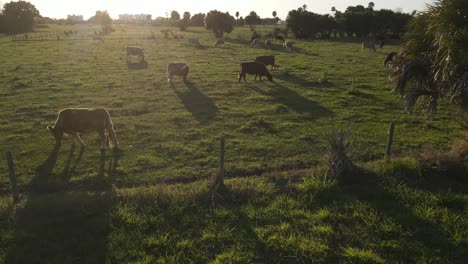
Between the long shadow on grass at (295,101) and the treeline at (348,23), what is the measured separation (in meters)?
44.3

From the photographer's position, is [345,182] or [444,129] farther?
[444,129]

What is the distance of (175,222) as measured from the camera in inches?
288

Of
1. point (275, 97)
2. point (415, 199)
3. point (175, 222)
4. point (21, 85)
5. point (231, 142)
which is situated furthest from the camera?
point (21, 85)

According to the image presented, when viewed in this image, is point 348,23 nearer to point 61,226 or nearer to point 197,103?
point 197,103

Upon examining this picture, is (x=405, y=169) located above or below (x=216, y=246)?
above

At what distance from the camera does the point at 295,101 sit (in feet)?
58.2

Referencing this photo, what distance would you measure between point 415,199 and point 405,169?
142 centimetres

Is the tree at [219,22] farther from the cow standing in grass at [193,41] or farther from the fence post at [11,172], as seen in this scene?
the fence post at [11,172]

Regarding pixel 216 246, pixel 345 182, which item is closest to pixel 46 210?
pixel 216 246

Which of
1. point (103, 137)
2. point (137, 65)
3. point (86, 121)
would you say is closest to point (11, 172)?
point (86, 121)

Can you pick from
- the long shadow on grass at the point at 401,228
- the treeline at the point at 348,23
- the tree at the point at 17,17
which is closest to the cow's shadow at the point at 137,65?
the long shadow on grass at the point at 401,228

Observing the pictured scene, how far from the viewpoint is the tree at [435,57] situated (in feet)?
27.0

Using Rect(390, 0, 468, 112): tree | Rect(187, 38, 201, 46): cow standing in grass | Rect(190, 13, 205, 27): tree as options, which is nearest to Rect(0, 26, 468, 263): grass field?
Rect(390, 0, 468, 112): tree

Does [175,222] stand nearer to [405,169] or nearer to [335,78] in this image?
[405,169]
